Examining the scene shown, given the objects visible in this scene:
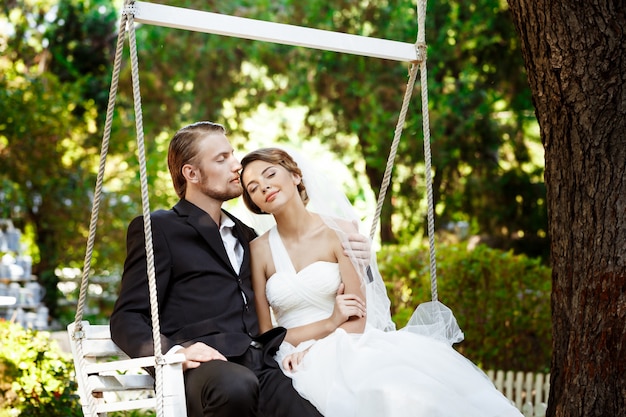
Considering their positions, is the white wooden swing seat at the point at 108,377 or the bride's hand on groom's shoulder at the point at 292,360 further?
the bride's hand on groom's shoulder at the point at 292,360

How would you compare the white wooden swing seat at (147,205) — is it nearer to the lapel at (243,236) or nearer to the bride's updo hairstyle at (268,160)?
the bride's updo hairstyle at (268,160)

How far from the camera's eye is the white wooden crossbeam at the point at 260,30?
2736 mm

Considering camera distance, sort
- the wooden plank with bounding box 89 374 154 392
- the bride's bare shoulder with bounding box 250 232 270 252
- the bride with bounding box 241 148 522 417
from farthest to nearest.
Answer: the bride's bare shoulder with bounding box 250 232 270 252, the wooden plank with bounding box 89 374 154 392, the bride with bounding box 241 148 522 417

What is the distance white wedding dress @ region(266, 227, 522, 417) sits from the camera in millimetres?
2637

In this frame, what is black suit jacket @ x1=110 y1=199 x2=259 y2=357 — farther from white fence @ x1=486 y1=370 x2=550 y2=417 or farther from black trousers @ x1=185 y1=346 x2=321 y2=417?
white fence @ x1=486 y1=370 x2=550 y2=417

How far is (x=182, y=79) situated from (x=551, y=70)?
9.59m

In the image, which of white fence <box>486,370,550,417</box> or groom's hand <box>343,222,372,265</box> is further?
white fence <box>486,370,550,417</box>

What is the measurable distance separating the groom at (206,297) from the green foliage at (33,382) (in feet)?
5.99

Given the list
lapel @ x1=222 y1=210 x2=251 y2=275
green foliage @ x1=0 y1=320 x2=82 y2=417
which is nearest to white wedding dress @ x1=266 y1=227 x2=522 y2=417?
lapel @ x1=222 y1=210 x2=251 y2=275

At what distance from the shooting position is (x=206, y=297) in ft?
10.0

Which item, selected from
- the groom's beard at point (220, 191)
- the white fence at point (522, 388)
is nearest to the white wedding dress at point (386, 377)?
the groom's beard at point (220, 191)

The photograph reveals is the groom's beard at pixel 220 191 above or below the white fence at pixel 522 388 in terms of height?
above

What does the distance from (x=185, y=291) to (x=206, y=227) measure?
25 cm

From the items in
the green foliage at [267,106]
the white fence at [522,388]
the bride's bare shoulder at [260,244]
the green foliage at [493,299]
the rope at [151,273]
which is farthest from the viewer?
the green foliage at [267,106]
